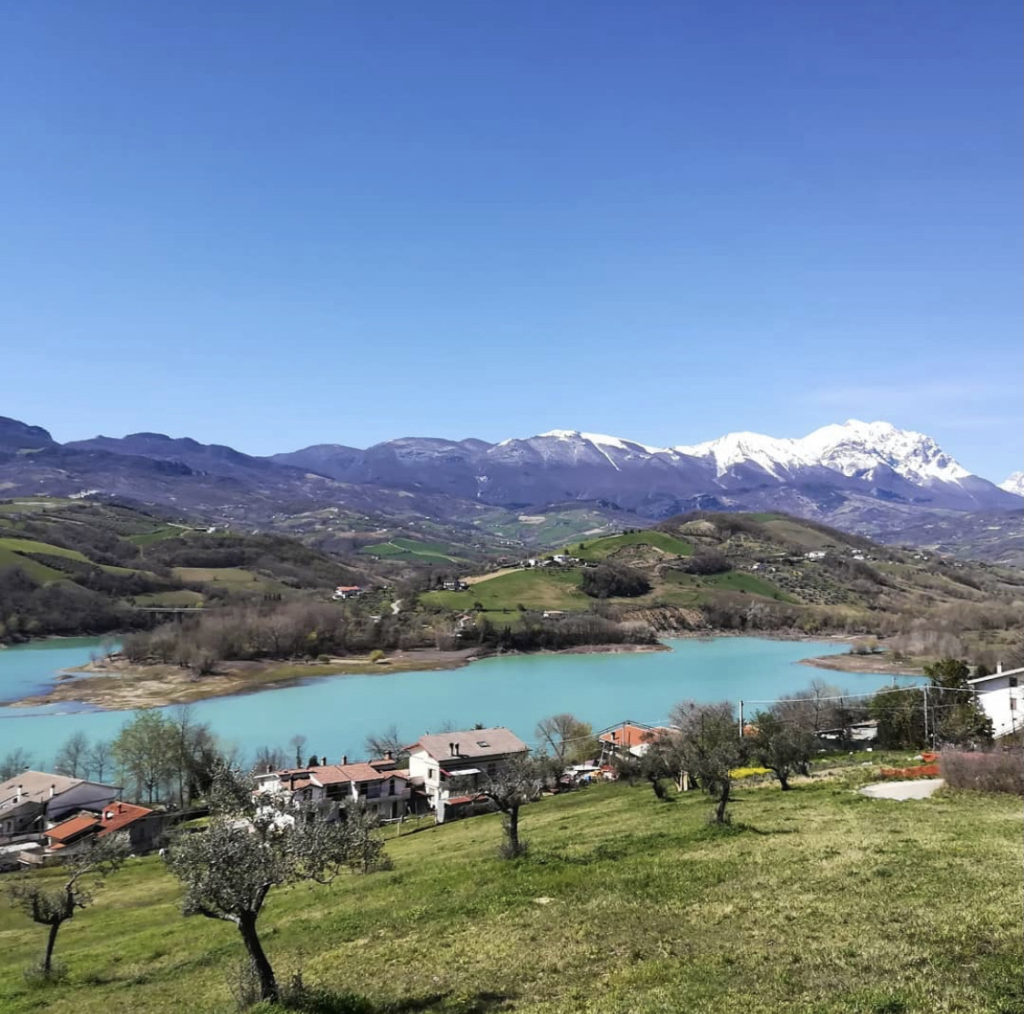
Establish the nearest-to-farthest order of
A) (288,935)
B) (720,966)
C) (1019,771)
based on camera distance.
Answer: (720,966), (288,935), (1019,771)

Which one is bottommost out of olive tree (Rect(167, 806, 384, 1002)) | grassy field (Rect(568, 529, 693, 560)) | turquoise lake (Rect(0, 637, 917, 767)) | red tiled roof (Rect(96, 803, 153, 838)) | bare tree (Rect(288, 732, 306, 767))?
turquoise lake (Rect(0, 637, 917, 767))

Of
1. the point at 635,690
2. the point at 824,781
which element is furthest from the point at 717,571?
the point at 824,781

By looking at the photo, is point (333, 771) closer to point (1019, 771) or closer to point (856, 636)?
point (1019, 771)

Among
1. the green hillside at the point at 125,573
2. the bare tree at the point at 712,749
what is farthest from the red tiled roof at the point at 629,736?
the green hillside at the point at 125,573

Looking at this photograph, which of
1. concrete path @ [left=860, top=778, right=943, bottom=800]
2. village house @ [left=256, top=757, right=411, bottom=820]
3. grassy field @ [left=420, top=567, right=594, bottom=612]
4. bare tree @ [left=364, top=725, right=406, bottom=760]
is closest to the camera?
concrete path @ [left=860, top=778, right=943, bottom=800]

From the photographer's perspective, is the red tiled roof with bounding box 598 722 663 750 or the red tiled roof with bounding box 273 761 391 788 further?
the red tiled roof with bounding box 598 722 663 750

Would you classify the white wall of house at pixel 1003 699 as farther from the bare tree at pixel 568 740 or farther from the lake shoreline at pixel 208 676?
the lake shoreline at pixel 208 676

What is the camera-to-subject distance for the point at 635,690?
81.6 m

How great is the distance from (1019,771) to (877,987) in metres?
15.4

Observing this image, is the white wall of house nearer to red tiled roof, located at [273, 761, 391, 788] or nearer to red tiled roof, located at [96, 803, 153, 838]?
red tiled roof, located at [273, 761, 391, 788]

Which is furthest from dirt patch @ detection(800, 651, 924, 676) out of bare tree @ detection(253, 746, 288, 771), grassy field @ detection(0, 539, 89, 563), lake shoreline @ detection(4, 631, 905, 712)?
grassy field @ detection(0, 539, 89, 563)

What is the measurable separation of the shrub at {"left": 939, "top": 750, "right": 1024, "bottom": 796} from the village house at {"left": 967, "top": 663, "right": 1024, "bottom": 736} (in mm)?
17435

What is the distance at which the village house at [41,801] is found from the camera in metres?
40.2

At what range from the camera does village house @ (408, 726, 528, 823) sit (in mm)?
40406
